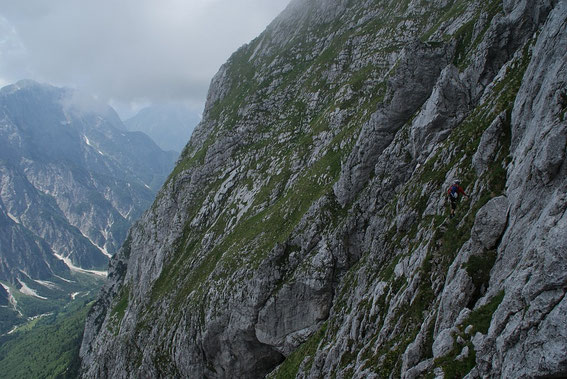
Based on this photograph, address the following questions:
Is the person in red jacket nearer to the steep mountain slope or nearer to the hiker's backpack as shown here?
the hiker's backpack

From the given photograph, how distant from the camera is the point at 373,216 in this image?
40.4 metres

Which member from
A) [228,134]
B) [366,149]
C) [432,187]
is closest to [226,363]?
[366,149]

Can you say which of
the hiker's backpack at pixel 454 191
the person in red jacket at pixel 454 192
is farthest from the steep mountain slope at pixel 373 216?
the hiker's backpack at pixel 454 191

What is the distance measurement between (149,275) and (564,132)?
89.7 metres

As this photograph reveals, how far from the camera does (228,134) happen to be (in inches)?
3701

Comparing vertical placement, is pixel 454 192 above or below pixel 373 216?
below

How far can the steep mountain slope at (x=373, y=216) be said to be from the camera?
16062 millimetres

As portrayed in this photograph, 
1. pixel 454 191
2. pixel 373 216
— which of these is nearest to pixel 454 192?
pixel 454 191

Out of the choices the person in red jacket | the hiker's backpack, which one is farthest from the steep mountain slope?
the hiker's backpack

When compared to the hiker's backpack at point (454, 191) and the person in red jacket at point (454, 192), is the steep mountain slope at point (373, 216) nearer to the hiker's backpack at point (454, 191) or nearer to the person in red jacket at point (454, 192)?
the person in red jacket at point (454, 192)

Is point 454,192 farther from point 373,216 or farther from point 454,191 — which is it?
point 373,216

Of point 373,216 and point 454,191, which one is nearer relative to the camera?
point 454,191

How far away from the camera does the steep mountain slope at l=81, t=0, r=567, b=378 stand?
1606 cm

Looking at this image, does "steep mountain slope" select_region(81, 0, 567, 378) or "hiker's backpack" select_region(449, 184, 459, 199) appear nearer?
"steep mountain slope" select_region(81, 0, 567, 378)
